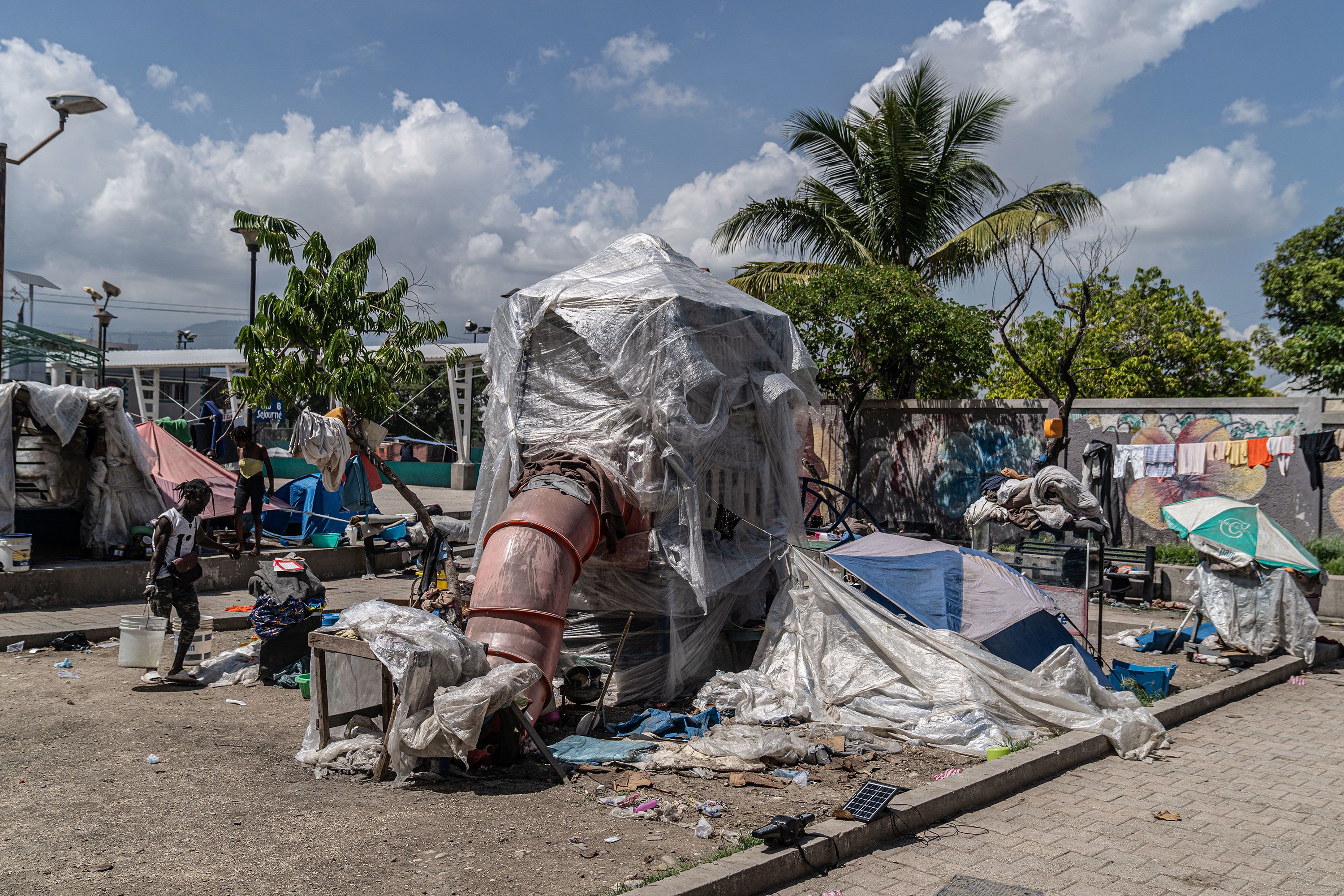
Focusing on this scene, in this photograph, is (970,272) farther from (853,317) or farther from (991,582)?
(991,582)

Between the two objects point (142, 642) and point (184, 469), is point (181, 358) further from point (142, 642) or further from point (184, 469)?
point (142, 642)

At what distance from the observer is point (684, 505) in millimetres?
8281

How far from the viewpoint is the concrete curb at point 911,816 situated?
14.9 feet

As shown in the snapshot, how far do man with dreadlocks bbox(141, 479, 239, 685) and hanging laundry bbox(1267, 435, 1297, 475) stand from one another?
48.0 feet

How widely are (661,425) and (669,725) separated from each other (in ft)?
8.11

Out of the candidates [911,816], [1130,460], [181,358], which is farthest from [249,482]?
[181,358]

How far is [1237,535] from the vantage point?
33.6ft

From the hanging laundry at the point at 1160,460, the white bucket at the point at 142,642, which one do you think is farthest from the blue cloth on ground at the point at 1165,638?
the white bucket at the point at 142,642

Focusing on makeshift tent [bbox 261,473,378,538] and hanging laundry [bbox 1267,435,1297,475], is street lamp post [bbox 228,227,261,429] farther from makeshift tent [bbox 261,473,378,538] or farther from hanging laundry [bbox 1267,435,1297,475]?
hanging laundry [bbox 1267,435,1297,475]

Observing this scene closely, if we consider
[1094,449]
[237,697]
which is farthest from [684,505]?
[1094,449]

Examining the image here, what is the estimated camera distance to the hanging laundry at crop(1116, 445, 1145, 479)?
638 inches

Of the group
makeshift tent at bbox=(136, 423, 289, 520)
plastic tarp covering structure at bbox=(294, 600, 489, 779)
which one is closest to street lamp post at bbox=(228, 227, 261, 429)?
makeshift tent at bbox=(136, 423, 289, 520)

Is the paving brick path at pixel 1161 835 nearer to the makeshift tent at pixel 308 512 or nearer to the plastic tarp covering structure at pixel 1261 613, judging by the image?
the plastic tarp covering structure at pixel 1261 613

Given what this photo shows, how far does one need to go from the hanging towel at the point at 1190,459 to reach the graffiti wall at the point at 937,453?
247 cm
